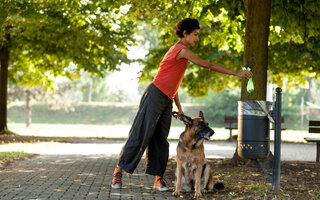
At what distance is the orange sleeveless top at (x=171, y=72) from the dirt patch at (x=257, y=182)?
57.9 inches

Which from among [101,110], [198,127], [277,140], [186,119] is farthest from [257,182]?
[101,110]

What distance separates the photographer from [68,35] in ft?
59.7

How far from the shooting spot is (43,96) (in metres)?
46.8

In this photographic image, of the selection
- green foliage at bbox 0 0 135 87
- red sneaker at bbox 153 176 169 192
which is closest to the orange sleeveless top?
red sneaker at bbox 153 176 169 192

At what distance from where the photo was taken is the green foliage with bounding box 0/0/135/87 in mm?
15909

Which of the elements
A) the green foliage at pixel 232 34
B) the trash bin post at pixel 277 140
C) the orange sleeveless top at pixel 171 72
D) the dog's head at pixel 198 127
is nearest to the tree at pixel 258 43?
the green foliage at pixel 232 34

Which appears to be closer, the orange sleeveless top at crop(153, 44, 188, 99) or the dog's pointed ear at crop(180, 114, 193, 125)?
the dog's pointed ear at crop(180, 114, 193, 125)

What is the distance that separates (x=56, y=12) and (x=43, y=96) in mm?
30687

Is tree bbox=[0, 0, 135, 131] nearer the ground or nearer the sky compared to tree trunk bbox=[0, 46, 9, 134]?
nearer the sky

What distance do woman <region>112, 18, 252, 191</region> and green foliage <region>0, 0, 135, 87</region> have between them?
901 centimetres

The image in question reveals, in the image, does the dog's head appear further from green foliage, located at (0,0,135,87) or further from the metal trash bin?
green foliage, located at (0,0,135,87)

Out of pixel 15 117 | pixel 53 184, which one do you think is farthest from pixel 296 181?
pixel 15 117

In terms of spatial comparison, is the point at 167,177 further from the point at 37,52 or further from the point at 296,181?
the point at 37,52

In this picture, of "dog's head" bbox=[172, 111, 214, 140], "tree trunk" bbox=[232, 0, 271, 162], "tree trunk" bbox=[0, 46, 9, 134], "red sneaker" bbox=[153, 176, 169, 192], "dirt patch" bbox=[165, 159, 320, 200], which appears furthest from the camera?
"tree trunk" bbox=[0, 46, 9, 134]
